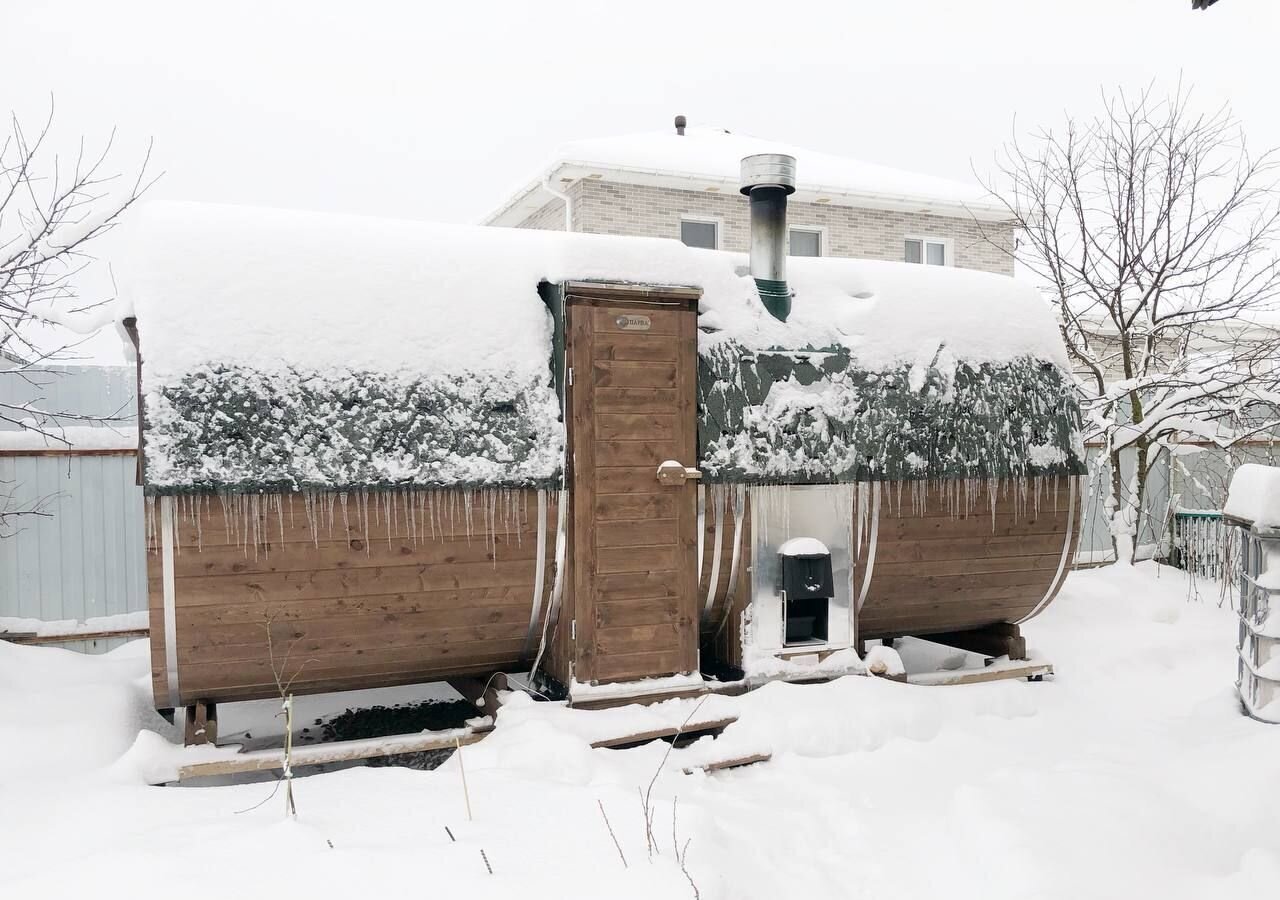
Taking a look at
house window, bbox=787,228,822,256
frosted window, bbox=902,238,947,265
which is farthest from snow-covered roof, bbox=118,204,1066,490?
A: frosted window, bbox=902,238,947,265

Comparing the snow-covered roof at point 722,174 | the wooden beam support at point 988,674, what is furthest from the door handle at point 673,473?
the snow-covered roof at point 722,174

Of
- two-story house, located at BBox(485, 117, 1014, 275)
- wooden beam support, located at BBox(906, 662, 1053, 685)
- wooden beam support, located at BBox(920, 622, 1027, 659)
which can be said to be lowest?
wooden beam support, located at BBox(906, 662, 1053, 685)

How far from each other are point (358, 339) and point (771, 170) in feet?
8.43

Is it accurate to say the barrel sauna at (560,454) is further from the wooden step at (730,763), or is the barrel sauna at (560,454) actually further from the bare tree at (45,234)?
the bare tree at (45,234)

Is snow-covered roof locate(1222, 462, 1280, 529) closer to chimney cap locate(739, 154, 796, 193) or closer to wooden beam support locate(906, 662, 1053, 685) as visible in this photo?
wooden beam support locate(906, 662, 1053, 685)

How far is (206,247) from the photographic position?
4.43 metres

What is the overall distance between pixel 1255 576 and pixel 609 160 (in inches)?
295

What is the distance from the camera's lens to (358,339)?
14.8ft

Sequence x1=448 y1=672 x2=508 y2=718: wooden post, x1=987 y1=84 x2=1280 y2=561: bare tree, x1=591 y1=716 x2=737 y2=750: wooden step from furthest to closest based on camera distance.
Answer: x1=987 y1=84 x2=1280 y2=561: bare tree < x1=448 y1=672 x2=508 y2=718: wooden post < x1=591 y1=716 x2=737 y2=750: wooden step

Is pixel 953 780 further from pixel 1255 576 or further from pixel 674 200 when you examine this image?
pixel 674 200

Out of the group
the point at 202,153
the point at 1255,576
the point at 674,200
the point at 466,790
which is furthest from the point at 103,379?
the point at 202,153

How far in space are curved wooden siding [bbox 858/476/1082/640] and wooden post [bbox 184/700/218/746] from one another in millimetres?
3618

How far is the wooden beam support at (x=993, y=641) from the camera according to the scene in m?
6.24

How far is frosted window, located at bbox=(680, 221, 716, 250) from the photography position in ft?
36.3
